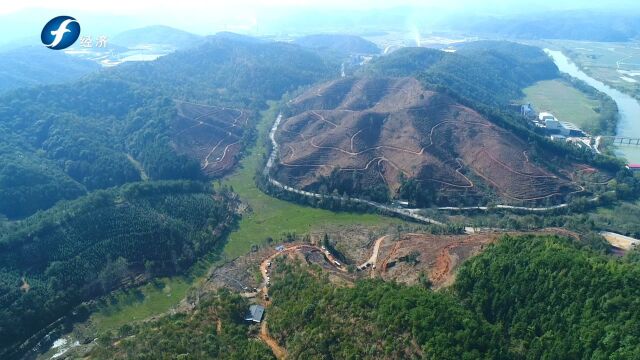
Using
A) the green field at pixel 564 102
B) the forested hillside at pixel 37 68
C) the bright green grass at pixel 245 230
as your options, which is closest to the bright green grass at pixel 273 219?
the bright green grass at pixel 245 230

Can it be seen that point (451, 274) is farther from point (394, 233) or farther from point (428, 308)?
point (394, 233)

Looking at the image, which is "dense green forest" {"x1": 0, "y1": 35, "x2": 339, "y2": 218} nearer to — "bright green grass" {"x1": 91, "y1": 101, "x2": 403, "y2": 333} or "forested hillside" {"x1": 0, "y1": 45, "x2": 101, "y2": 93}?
"bright green grass" {"x1": 91, "y1": 101, "x2": 403, "y2": 333}

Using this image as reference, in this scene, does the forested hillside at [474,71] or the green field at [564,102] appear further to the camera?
the forested hillside at [474,71]

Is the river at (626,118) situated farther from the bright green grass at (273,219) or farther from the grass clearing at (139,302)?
the grass clearing at (139,302)

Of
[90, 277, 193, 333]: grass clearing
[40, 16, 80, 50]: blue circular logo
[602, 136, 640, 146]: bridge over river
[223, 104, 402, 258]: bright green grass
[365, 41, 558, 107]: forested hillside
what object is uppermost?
[40, 16, 80, 50]: blue circular logo

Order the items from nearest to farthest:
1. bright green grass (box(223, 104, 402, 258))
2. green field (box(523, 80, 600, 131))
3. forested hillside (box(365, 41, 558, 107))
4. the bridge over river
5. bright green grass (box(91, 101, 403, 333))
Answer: bright green grass (box(91, 101, 403, 333))
bright green grass (box(223, 104, 402, 258))
the bridge over river
green field (box(523, 80, 600, 131))
forested hillside (box(365, 41, 558, 107))

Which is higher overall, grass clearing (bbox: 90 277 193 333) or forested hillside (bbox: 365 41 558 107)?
forested hillside (bbox: 365 41 558 107)

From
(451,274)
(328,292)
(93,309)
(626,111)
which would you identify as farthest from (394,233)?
(626,111)

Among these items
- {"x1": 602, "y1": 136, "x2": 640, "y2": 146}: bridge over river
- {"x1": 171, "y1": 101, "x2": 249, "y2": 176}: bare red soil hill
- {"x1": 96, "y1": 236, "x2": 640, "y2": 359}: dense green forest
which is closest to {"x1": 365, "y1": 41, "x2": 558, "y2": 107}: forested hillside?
{"x1": 602, "y1": 136, "x2": 640, "y2": 146}: bridge over river
